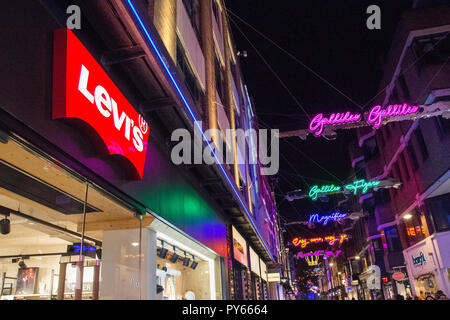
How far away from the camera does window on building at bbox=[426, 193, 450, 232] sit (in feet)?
66.4

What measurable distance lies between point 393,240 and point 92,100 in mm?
35620

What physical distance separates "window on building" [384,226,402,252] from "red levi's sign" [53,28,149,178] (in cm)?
3394

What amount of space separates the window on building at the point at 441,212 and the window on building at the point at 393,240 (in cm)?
1392

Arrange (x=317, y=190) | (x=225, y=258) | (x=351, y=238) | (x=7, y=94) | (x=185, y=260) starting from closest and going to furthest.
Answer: (x=7, y=94), (x=185, y=260), (x=225, y=258), (x=317, y=190), (x=351, y=238)

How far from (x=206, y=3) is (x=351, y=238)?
52.4 m

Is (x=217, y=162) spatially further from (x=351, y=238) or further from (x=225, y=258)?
(x=351, y=238)

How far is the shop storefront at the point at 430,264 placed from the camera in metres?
19.7

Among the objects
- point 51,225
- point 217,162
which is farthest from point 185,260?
point 51,225

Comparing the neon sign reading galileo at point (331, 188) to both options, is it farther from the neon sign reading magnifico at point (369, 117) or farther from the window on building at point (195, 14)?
the window on building at point (195, 14)

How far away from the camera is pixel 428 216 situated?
2148 centimetres

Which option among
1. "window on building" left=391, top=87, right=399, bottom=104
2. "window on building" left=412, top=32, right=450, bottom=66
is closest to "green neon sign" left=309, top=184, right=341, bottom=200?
"window on building" left=391, top=87, right=399, bottom=104

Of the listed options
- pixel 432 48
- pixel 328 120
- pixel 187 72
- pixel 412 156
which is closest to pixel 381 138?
pixel 412 156

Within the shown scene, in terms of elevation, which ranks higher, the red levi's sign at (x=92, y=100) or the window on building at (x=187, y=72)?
the window on building at (x=187, y=72)

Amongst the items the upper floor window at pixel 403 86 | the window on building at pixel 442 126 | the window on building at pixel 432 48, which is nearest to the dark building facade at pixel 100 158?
the window on building at pixel 442 126
